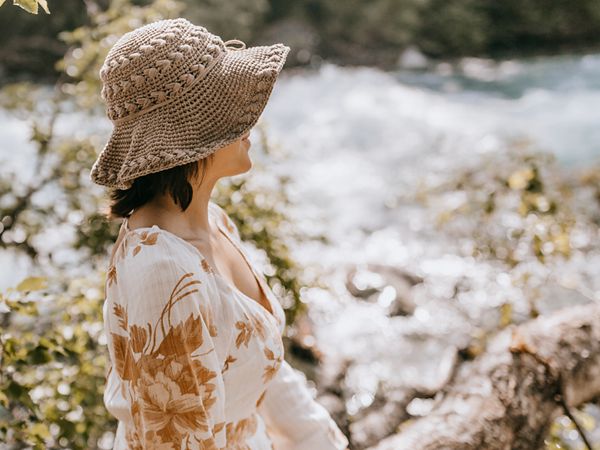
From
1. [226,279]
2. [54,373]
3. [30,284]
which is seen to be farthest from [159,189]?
[54,373]

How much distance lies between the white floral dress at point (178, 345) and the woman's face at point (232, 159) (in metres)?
0.17

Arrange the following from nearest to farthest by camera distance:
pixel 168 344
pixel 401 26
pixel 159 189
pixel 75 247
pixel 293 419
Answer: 1. pixel 168 344
2. pixel 159 189
3. pixel 293 419
4. pixel 75 247
5. pixel 401 26

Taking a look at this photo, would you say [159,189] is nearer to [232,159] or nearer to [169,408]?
[232,159]

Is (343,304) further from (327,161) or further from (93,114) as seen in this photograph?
(327,161)

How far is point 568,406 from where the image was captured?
2.24m

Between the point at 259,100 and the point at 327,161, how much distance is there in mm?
7769

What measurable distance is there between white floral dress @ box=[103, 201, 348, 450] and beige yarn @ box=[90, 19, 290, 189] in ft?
0.46

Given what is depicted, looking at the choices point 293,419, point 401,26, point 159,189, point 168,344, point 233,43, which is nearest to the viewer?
point 168,344

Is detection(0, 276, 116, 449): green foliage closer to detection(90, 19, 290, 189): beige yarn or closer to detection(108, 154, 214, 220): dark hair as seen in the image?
detection(108, 154, 214, 220): dark hair

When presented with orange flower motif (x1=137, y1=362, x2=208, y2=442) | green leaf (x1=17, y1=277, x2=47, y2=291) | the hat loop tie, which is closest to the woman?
orange flower motif (x1=137, y1=362, x2=208, y2=442)

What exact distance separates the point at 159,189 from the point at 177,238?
4.3 inches

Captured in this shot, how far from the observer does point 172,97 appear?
120cm

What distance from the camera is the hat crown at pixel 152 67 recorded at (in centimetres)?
119

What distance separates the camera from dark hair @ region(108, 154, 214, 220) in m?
1.27
